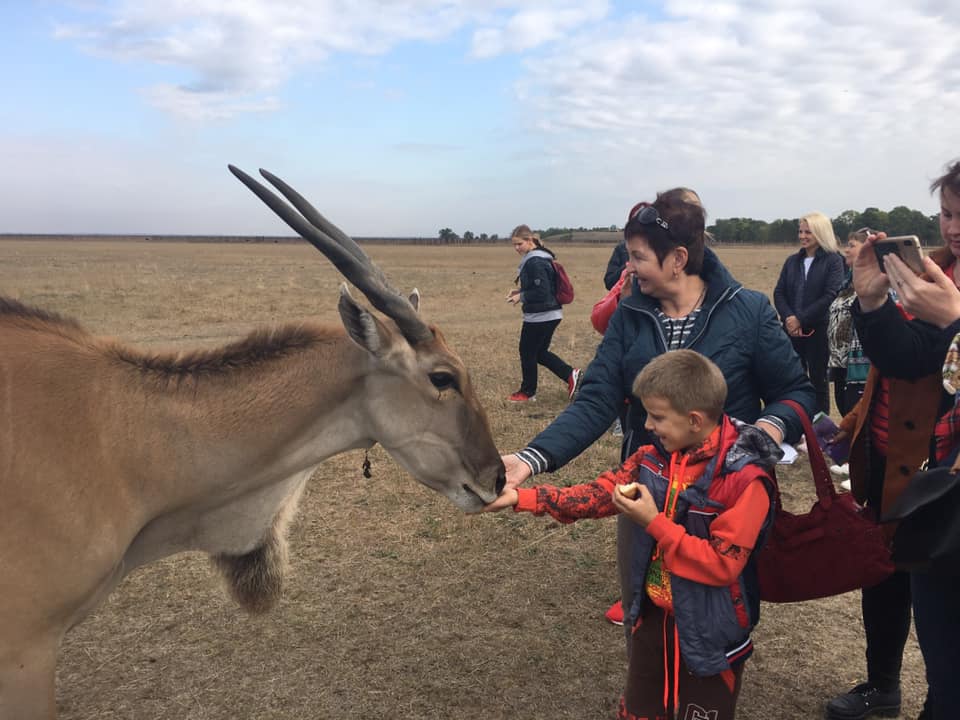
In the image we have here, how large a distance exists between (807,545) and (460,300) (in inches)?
867

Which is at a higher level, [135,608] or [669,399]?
[669,399]

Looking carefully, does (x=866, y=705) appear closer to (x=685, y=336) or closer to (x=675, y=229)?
(x=685, y=336)

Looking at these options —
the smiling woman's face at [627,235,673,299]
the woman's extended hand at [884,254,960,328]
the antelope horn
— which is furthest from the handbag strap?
the antelope horn

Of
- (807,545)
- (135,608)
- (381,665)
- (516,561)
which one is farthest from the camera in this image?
(516,561)

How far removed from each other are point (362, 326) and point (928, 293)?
2.11m

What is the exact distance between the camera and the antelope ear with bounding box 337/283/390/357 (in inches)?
122

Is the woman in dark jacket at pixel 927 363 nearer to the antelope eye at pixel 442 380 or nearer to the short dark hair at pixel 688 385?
the short dark hair at pixel 688 385

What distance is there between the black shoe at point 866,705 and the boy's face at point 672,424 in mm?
2108

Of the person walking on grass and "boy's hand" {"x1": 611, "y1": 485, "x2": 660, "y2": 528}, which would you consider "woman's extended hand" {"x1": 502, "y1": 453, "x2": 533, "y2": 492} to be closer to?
"boy's hand" {"x1": 611, "y1": 485, "x2": 660, "y2": 528}

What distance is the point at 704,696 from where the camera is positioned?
2.63 m

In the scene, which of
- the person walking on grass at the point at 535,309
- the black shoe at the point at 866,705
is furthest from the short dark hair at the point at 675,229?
the person walking on grass at the point at 535,309

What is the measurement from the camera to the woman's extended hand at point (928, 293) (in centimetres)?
244

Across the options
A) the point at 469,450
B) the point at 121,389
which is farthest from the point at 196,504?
the point at 469,450

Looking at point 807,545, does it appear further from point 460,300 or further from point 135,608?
point 460,300
